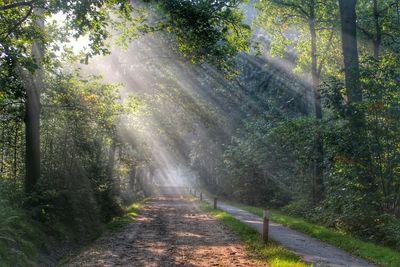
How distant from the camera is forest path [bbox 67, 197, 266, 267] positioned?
36.3 ft

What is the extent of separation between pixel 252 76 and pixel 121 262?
108ft

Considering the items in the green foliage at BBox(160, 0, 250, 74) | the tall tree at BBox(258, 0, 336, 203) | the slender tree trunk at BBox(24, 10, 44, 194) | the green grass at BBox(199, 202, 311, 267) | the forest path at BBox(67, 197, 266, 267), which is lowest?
the forest path at BBox(67, 197, 266, 267)

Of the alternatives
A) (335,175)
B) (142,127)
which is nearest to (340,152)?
(335,175)

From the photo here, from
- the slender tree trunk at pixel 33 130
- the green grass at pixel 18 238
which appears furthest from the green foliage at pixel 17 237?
the slender tree trunk at pixel 33 130

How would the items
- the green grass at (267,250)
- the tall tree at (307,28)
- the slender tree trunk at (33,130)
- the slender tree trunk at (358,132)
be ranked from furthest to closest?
the tall tree at (307,28), the slender tree trunk at (358,132), the slender tree trunk at (33,130), the green grass at (267,250)

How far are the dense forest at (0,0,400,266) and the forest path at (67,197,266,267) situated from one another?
1.14 m

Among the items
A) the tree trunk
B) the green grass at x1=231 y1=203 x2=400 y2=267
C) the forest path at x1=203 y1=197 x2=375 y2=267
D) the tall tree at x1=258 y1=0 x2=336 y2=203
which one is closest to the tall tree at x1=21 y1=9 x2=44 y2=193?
the forest path at x1=203 y1=197 x2=375 y2=267

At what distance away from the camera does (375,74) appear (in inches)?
604

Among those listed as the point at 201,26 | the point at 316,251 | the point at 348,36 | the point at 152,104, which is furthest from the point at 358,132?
the point at 152,104

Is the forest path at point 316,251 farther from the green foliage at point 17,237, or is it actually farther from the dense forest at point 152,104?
the green foliage at point 17,237

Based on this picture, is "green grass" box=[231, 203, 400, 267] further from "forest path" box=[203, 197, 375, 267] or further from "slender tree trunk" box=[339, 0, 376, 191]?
"slender tree trunk" box=[339, 0, 376, 191]

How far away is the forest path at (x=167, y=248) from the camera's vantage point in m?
11.1

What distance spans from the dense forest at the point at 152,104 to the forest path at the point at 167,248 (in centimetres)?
114

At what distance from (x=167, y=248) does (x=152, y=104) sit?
1212cm
